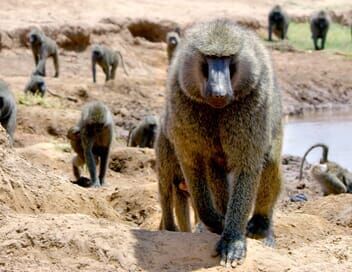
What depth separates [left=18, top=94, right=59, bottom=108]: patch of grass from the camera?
1698cm

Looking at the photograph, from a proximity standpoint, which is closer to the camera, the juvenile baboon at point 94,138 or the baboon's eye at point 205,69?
A: the baboon's eye at point 205,69

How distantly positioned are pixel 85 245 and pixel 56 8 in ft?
73.6

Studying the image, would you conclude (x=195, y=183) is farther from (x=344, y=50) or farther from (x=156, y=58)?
(x=344, y=50)

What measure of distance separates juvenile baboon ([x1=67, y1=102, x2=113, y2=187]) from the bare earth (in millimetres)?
353

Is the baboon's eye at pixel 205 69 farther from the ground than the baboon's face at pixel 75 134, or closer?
farther from the ground

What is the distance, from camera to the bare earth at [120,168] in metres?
5.13

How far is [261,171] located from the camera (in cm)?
567

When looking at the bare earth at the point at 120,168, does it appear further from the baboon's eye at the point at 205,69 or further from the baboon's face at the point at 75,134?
the baboon's eye at the point at 205,69

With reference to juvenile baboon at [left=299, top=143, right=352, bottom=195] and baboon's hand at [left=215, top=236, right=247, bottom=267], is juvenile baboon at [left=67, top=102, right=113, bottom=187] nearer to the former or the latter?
juvenile baboon at [left=299, top=143, right=352, bottom=195]

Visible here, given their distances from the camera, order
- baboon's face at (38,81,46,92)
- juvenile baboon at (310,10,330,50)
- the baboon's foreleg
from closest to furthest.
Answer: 1. baboon's face at (38,81,46,92)
2. the baboon's foreleg
3. juvenile baboon at (310,10,330,50)

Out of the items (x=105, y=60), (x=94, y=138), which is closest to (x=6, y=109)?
(x=94, y=138)

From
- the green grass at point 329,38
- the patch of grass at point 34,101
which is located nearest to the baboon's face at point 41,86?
the patch of grass at point 34,101

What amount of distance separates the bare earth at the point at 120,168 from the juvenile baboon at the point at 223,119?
29cm

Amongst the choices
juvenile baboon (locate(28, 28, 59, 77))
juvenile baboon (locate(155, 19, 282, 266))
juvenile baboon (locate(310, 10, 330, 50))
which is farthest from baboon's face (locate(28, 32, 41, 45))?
juvenile baboon (locate(155, 19, 282, 266))
